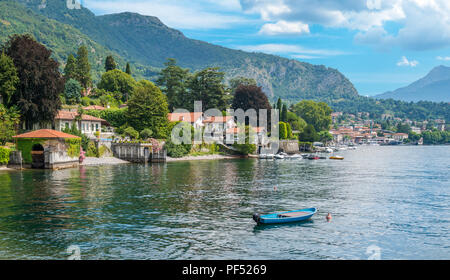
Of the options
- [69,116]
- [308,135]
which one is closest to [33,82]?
[69,116]

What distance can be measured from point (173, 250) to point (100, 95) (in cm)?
10012

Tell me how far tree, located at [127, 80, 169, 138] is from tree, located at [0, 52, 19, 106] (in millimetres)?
28830

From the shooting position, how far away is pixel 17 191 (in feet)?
132

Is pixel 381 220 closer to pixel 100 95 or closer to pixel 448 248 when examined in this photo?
pixel 448 248

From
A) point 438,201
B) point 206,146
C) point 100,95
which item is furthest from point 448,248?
point 100,95

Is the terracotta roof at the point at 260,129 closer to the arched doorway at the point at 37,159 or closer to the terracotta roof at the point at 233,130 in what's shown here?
the terracotta roof at the point at 233,130

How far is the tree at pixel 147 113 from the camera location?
305 feet

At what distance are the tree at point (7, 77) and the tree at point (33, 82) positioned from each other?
5.10 feet

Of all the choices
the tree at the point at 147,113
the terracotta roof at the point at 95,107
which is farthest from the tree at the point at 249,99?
the terracotta roof at the point at 95,107

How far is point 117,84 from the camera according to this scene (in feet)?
395

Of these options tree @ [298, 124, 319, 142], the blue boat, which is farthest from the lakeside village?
the blue boat

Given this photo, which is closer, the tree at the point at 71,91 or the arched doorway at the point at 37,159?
the arched doorway at the point at 37,159

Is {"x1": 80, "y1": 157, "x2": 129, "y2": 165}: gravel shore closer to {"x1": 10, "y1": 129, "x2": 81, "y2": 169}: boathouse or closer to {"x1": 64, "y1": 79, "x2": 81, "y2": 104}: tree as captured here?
{"x1": 10, "y1": 129, "x2": 81, "y2": 169}: boathouse
